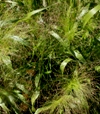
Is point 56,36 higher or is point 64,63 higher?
point 56,36

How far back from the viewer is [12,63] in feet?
7.65

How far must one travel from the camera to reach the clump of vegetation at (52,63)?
218 centimetres

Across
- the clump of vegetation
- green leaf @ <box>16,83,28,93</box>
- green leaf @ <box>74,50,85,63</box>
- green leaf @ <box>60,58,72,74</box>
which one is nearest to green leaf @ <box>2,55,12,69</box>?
the clump of vegetation

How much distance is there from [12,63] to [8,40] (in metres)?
0.15

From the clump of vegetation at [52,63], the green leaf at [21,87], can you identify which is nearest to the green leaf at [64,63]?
the clump of vegetation at [52,63]

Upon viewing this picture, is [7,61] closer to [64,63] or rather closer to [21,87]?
[21,87]

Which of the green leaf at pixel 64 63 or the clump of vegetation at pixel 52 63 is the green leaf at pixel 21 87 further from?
the green leaf at pixel 64 63

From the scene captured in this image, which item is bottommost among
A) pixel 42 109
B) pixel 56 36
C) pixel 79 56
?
pixel 42 109

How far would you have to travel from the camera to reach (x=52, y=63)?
234cm

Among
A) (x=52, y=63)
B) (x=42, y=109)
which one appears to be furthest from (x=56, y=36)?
(x=42, y=109)

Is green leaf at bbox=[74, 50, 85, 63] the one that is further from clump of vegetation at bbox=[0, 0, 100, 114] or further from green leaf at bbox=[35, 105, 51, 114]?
green leaf at bbox=[35, 105, 51, 114]

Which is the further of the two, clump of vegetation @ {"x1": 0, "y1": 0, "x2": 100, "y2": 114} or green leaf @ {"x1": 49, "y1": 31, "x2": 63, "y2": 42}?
green leaf @ {"x1": 49, "y1": 31, "x2": 63, "y2": 42}

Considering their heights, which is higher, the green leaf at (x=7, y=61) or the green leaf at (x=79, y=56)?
the green leaf at (x=7, y=61)

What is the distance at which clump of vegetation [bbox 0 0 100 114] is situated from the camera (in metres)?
2.18
